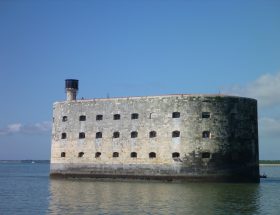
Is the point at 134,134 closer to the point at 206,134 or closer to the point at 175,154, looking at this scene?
the point at 175,154

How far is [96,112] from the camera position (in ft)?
130

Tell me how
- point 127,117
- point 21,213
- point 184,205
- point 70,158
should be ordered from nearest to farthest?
1. point 21,213
2. point 184,205
3. point 127,117
4. point 70,158

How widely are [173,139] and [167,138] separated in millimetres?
480

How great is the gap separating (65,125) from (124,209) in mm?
21245

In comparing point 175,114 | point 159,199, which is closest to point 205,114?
point 175,114

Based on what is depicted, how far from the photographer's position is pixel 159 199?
24.6 metres

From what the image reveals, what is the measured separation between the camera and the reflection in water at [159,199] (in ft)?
68.1

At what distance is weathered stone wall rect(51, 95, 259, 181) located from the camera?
115 feet

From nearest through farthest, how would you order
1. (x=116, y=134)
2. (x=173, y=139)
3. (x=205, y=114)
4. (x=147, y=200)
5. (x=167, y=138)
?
(x=147, y=200) → (x=205, y=114) → (x=173, y=139) → (x=167, y=138) → (x=116, y=134)

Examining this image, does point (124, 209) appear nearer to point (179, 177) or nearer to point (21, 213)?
point (21, 213)

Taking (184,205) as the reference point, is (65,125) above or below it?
above

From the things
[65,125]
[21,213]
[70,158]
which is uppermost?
[65,125]

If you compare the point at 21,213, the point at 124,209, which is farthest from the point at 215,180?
the point at 21,213

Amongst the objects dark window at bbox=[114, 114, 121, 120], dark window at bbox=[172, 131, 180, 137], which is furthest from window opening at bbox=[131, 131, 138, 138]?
dark window at bbox=[172, 131, 180, 137]
